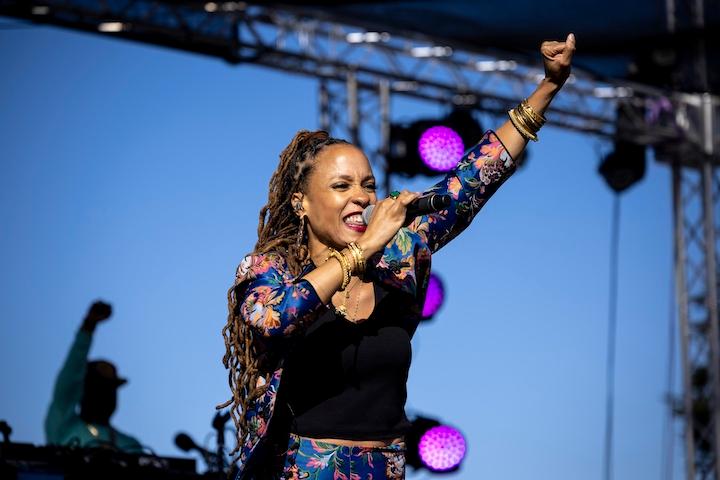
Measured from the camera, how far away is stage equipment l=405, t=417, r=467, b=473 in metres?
5.48

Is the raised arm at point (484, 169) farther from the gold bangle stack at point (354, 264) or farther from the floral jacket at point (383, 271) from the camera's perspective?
the gold bangle stack at point (354, 264)

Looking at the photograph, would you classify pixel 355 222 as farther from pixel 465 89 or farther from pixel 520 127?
pixel 465 89

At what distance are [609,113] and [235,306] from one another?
6.31 metres

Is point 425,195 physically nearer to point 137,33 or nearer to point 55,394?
point 55,394

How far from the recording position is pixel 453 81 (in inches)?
299

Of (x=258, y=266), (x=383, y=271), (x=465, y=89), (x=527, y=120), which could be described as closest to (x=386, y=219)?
(x=383, y=271)

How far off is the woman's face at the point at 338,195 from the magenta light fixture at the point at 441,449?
10.7 ft

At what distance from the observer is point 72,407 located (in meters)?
4.54

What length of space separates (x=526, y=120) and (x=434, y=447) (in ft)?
10.6

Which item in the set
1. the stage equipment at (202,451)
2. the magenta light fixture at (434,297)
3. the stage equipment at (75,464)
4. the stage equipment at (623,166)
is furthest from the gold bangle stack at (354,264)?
the stage equipment at (623,166)

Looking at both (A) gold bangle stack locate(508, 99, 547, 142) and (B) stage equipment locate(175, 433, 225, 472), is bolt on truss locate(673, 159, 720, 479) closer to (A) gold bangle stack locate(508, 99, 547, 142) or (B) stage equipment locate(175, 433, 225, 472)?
(B) stage equipment locate(175, 433, 225, 472)

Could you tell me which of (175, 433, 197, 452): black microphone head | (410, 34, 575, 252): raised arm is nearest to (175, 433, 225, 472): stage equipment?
(175, 433, 197, 452): black microphone head

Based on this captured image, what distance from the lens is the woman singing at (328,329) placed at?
2.14 metres

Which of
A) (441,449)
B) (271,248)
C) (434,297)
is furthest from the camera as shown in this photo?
(434,297)
